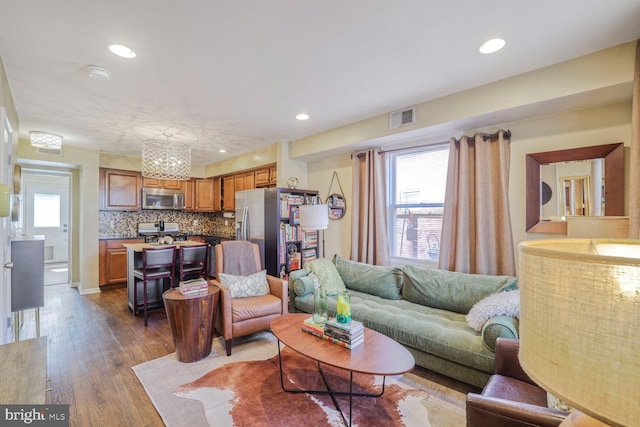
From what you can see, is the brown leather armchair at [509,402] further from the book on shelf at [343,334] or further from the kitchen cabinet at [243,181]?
the kitchen cabinet at [243,181]

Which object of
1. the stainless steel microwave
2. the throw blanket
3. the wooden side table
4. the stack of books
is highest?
the stainless steel microwave

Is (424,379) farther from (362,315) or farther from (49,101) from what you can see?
(49,101)

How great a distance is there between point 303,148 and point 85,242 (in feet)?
13.7

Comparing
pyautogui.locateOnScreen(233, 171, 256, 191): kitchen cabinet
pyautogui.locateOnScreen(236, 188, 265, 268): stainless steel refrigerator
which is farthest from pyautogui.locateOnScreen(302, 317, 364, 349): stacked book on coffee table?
pyautogui.locateOnScreen(233, 171, 256, 191): kitchen cabinet

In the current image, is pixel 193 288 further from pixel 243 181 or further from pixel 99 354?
pixel 243 181

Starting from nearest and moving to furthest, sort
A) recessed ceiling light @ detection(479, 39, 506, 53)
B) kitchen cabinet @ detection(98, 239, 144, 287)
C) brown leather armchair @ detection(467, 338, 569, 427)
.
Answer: brown leather armchair @ detection(467, 338, 569, 427) < recessed ceiling light @ detection(479, 39, 506, 53) < kitchen cabinet @ detection(98, 239, 144, 287)

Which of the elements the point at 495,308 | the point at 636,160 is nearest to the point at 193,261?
the point at 495,308

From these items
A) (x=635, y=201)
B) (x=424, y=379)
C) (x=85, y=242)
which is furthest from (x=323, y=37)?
(x=85, y=242)

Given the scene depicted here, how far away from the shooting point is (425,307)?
296cm

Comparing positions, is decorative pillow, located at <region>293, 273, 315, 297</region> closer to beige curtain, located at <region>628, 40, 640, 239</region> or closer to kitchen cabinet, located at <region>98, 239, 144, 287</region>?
beige curtain, located at <region>628, 40, 640, 239</region>

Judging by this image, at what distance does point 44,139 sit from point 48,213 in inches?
202

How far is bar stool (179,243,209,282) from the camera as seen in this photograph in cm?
385

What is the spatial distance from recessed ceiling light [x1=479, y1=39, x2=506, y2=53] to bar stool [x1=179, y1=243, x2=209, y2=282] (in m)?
3.79

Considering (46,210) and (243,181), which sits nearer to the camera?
(243,181)
